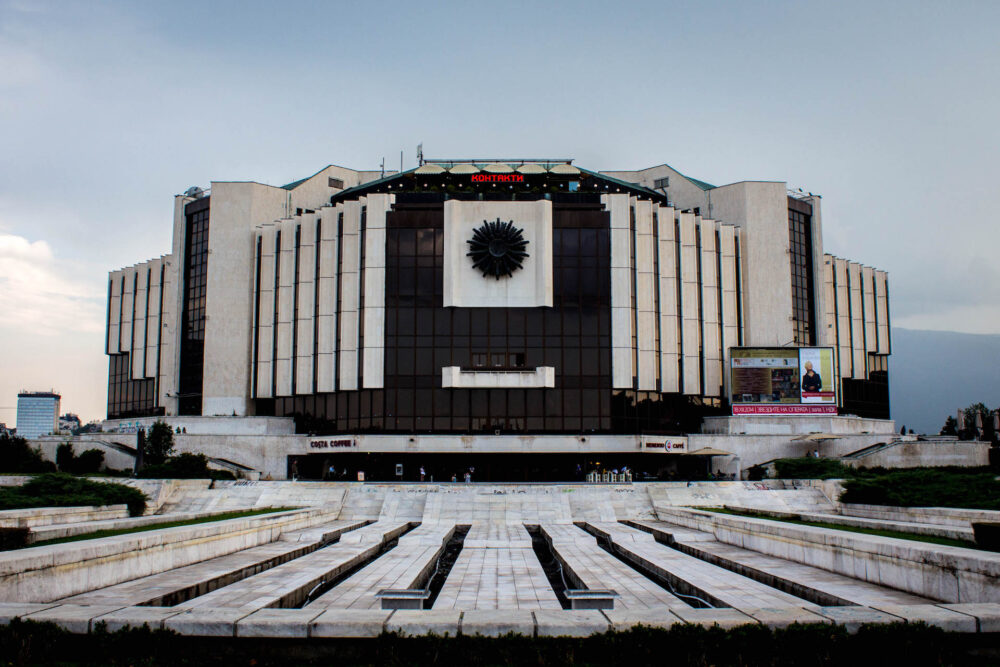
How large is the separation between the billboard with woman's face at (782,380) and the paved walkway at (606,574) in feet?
113

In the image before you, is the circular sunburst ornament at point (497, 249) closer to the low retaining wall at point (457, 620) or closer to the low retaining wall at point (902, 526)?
the low retaining wall at point (902, 526)

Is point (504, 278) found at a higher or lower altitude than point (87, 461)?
higher

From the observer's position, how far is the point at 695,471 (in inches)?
2576

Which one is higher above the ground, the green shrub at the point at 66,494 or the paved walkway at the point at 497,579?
the green shrub at the point at 66,494

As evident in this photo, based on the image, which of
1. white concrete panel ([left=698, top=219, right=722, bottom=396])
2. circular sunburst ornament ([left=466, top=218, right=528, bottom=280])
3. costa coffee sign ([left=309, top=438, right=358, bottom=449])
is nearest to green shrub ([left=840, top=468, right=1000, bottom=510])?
white concrete panel ([left=698, top=219, right=722, bottom=396])

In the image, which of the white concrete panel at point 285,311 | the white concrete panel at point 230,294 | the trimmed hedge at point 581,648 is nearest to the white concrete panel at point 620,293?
the white concrete panel at point 285,311

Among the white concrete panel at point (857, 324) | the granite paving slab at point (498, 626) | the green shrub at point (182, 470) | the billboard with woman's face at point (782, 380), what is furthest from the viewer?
the white concrete panel at point (857, 324)

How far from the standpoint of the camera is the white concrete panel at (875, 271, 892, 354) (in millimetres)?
82438

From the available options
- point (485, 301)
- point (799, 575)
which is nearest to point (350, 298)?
point (485, 301)

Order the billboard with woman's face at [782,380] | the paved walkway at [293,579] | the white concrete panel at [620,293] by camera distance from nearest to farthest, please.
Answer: the paved walkway at [293,579] → the white concrete panel at [620,293] → the billboard with woman's face at [782,380]

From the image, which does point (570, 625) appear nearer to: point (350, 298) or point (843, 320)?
point (350, 298)

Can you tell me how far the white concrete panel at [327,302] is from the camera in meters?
65.8

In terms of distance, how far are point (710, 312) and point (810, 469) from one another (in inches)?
799

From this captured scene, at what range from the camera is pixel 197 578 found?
2041cm
